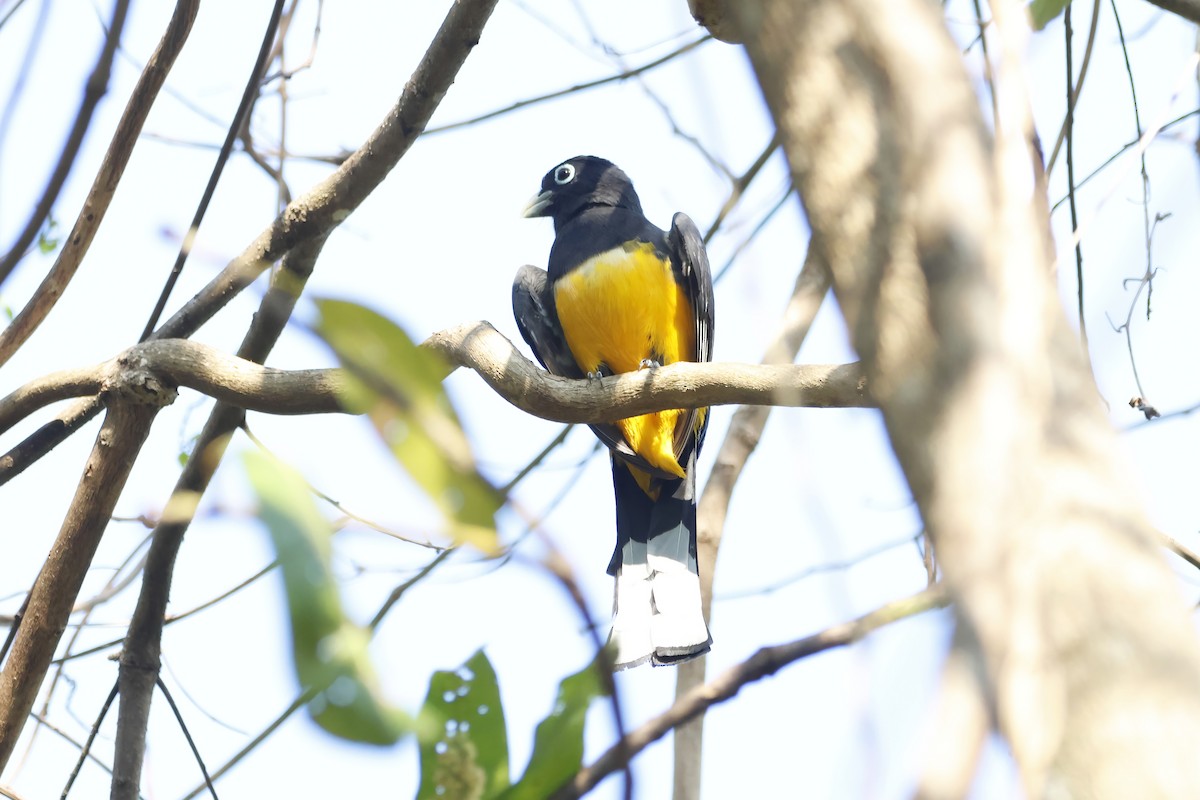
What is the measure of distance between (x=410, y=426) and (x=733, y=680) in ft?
1.27

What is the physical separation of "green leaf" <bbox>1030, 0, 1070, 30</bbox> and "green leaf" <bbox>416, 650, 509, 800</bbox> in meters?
2.04

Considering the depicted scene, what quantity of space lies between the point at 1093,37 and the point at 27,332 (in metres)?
2.77

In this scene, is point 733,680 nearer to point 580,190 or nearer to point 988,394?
point 988,394

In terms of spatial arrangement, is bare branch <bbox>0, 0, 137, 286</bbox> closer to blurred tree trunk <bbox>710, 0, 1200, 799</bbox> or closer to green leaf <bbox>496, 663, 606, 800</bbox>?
green leaf <bbox>496, 663, 606, 800</bbox>

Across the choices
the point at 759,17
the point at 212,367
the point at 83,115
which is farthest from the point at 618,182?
the point at 759,17

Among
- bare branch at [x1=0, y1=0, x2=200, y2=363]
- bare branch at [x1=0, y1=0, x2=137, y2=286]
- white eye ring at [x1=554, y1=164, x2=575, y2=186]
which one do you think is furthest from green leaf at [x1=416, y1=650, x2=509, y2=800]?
white eye ring at [x1=554, y1=164, x2=575, y2=186]

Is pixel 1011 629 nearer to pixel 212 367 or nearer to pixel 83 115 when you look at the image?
pixel 83 115

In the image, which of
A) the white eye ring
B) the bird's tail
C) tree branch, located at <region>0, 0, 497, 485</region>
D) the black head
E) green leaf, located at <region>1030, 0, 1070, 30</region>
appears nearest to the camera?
green leaf, located at <region>1030, 0, 1070, 30</region>

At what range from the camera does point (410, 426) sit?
645mm

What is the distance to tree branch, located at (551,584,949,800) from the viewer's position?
708mm

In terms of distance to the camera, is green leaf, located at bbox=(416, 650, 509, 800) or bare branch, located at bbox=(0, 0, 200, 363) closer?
green leaf, located at bbox=(416, 650, 509, 800)

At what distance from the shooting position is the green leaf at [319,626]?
1.85 feet

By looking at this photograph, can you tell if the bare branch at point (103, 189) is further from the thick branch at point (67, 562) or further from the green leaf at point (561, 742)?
the green leaf at point (561, 742)

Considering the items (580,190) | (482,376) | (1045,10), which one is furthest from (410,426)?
(580,190)
